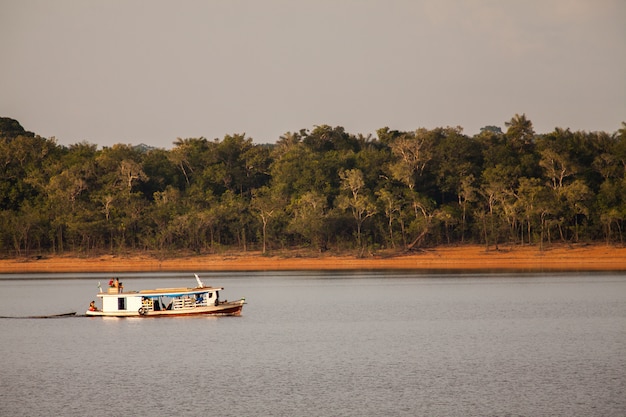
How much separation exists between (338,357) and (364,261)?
7391 centimetres

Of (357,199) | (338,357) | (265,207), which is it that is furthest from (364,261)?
(338,357)

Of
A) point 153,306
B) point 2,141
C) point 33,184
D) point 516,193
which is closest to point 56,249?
point 33,184

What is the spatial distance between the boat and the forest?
175ft

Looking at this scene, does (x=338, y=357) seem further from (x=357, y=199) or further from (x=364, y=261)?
(x=357, y=199)

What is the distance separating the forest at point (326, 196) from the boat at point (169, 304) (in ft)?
175

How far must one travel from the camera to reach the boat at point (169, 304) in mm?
62594

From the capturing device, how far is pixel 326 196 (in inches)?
4948

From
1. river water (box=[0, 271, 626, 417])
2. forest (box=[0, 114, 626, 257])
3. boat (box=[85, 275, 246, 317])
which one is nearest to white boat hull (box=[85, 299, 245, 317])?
boat (box=[85, 275, 246, 317])

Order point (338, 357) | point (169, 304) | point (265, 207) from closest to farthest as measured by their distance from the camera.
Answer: point (338, 357) → point (169, 304) → point (265, 207)

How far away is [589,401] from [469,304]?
36444 millimetres

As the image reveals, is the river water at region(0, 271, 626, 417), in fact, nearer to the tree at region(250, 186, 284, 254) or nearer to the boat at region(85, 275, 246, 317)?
the boat at region(85, 275, 246, 317)

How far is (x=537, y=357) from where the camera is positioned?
44750mm

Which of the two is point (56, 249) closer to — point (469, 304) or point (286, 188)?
point (286, 188)

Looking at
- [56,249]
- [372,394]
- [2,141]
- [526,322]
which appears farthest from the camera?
[2,141]
